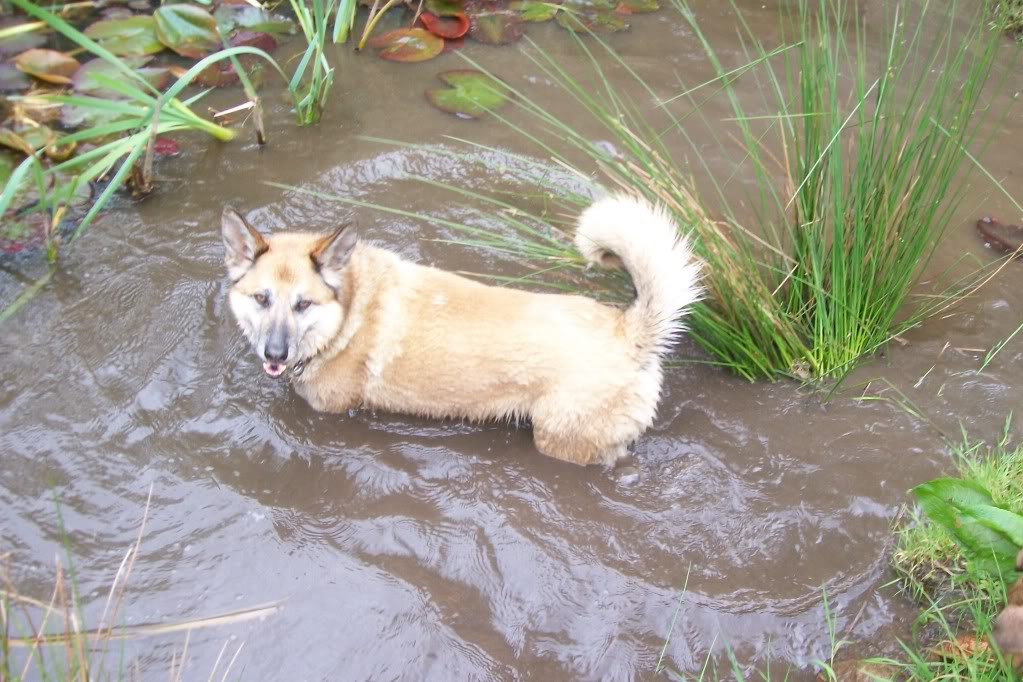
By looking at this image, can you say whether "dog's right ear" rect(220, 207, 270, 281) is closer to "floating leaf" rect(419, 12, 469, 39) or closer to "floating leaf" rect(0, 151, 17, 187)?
"floating leaf" rect(0, 151, 17, 187)

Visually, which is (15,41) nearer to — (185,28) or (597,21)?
(185,28)

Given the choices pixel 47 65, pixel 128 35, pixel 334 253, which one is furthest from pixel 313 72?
pixel 334 253

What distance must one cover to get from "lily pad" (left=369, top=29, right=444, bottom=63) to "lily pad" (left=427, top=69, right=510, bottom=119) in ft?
1.19

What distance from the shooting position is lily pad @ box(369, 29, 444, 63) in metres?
6.21

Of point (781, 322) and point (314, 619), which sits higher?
point (781, 322)

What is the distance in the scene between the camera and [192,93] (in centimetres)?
584

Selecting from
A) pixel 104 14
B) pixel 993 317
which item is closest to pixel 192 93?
pixel 104 14

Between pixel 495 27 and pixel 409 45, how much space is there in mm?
778

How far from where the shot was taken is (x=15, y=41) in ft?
18.7

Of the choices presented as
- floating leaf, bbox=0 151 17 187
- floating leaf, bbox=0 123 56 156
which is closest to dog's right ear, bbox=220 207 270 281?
floating leaf, bbox=0 151 17 187

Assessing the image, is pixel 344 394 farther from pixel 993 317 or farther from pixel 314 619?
pixel 993 317

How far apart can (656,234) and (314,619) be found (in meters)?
2.16

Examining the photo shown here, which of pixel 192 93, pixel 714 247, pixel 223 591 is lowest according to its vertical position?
pixel 223 591

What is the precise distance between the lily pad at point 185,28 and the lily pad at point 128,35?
3.8 inches
